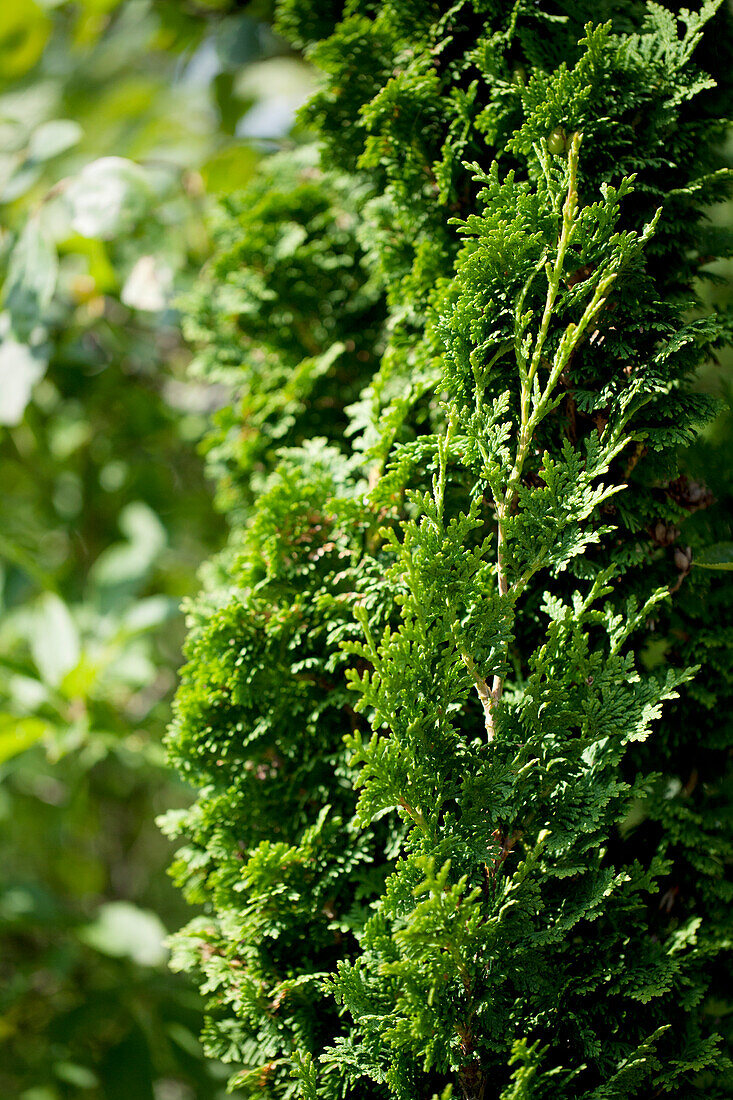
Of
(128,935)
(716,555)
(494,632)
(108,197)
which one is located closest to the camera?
(494,632)

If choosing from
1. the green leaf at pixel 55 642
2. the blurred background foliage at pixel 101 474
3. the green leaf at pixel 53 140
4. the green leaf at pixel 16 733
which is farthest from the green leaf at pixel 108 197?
the green leaf at pixel 16 733

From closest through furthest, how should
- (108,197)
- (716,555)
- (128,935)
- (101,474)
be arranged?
(716,555), (108,197), (128,935), (101,474)

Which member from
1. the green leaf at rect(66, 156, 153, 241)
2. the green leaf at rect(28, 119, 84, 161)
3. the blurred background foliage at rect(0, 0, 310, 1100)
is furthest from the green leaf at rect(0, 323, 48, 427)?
the green leaf at rect(28, 119, 84, 161)

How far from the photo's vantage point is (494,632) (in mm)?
765

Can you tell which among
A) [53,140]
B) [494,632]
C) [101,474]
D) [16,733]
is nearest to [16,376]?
[53,140]

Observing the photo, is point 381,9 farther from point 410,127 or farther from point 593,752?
point 593,752

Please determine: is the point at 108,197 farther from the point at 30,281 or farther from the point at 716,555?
the point at 716,555

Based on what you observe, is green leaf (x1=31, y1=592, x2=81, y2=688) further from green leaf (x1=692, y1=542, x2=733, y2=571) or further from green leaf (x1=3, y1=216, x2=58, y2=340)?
green leaf (x1=692, y1=542, x2=733, y2=571)

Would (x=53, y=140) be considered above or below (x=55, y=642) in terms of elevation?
above

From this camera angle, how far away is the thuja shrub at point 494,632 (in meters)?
0.75

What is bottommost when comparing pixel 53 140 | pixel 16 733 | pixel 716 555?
pixel 16 733

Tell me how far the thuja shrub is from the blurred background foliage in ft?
1.25

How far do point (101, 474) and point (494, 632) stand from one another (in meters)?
1.69

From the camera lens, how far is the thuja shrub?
75cm
